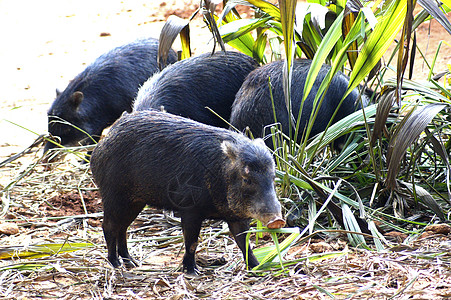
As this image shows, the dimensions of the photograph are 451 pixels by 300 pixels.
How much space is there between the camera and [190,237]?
3014mm

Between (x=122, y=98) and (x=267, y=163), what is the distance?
3.26m

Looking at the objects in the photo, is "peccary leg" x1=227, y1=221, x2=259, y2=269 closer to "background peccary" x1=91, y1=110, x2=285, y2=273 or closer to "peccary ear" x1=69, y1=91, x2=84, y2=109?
"background peccary" x1=91, y1=110, x2=285, y2=273

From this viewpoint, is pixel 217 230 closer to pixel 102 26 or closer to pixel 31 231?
pixel 31 231

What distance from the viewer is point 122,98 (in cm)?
592

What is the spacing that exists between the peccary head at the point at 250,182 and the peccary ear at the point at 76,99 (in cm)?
306

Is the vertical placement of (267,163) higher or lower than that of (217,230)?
higher

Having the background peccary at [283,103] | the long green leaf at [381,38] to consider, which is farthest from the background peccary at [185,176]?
the background peccary at [283,103]

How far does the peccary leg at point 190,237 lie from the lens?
301 cm

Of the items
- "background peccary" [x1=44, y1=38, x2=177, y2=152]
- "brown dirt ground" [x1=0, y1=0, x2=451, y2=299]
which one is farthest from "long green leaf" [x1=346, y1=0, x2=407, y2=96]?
"background peccary" [x1=44, y1=38, x2=177, y2=152]

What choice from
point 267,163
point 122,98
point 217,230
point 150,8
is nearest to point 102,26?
point 150,8

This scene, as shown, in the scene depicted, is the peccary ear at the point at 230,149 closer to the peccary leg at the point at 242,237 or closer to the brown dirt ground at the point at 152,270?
the peccary leg at the point at 242,237

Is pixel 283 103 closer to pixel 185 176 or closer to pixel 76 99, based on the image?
pixel 185 176

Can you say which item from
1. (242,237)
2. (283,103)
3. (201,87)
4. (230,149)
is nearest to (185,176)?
(230,149)

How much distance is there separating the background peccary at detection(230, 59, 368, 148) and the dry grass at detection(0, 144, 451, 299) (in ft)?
2.38
